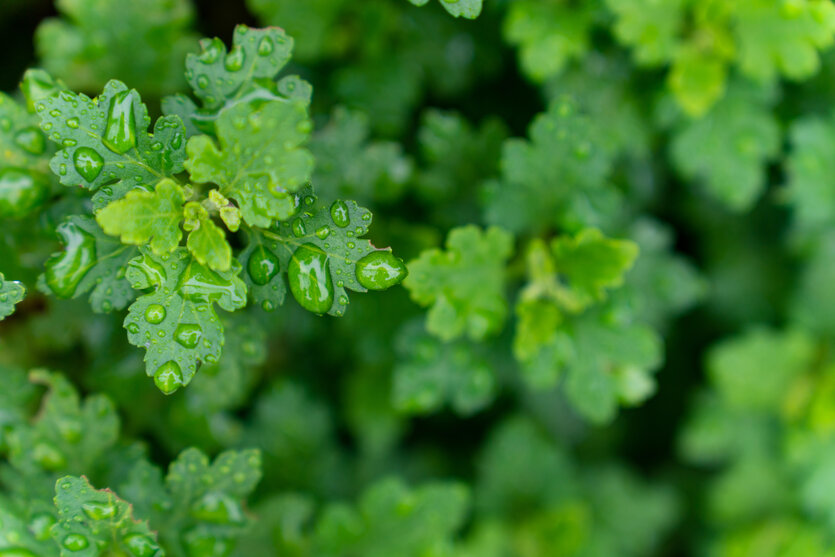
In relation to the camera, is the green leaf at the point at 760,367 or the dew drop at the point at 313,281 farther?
the green leaf at the point at 760,367


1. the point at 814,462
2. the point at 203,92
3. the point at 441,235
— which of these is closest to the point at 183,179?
the point at 203,92

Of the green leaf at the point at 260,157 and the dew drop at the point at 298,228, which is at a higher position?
the green leaf at the point at 260,157

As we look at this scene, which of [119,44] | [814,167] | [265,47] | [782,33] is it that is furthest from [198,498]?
[814,167]

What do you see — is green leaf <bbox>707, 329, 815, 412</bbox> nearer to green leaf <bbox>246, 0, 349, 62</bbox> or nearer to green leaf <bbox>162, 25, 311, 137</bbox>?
green leaf <bbox>246, 0, 349, 62</bbox>

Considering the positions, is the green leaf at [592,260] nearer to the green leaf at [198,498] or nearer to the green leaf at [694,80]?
the green leaf at [694,80]

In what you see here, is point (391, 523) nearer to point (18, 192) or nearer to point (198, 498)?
point (198, 498)

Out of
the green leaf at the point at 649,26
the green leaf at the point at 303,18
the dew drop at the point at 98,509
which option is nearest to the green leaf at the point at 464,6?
the green leaf at the point at 649,26

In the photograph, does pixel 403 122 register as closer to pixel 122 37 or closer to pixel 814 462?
pixel 122 37
